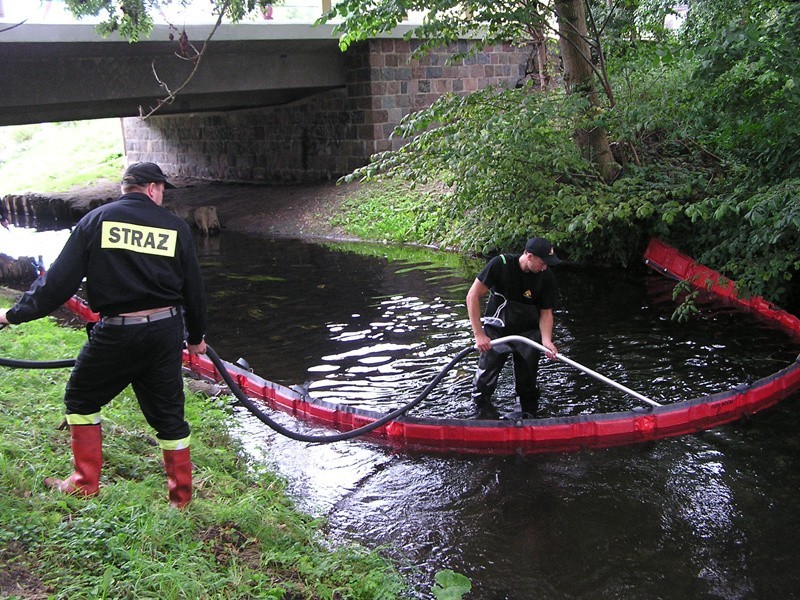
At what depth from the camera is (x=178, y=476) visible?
16.1ft

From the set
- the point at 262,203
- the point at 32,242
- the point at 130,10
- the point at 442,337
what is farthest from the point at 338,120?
the point at 442,337

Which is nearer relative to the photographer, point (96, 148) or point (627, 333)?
point (627, 333)

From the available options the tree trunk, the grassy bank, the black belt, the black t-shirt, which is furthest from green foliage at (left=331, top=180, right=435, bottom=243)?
the black belt

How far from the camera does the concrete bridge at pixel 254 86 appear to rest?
18.2m

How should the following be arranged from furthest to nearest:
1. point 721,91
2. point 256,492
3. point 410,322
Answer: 1. point 410,322
2. point 721,91
3. point 256,492

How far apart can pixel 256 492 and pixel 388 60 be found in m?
18.0

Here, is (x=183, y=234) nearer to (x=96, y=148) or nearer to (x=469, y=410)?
(x=469, y=410)

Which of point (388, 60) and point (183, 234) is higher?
point (388, 60)

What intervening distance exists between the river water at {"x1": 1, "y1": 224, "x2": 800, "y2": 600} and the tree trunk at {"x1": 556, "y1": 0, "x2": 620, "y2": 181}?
2.27 metres

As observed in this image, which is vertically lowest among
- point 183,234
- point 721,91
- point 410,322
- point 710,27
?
point 410,322

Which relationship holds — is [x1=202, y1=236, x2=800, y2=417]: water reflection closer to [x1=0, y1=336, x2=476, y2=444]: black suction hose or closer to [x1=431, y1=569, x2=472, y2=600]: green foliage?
[x1=0, y1=336, x2=476, y2=444]: black suction hose

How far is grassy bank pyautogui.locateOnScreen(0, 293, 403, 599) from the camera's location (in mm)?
3945

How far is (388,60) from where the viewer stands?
2205 centimetres

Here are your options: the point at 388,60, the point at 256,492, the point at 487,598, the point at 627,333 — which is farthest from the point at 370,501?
the point at 388,60
